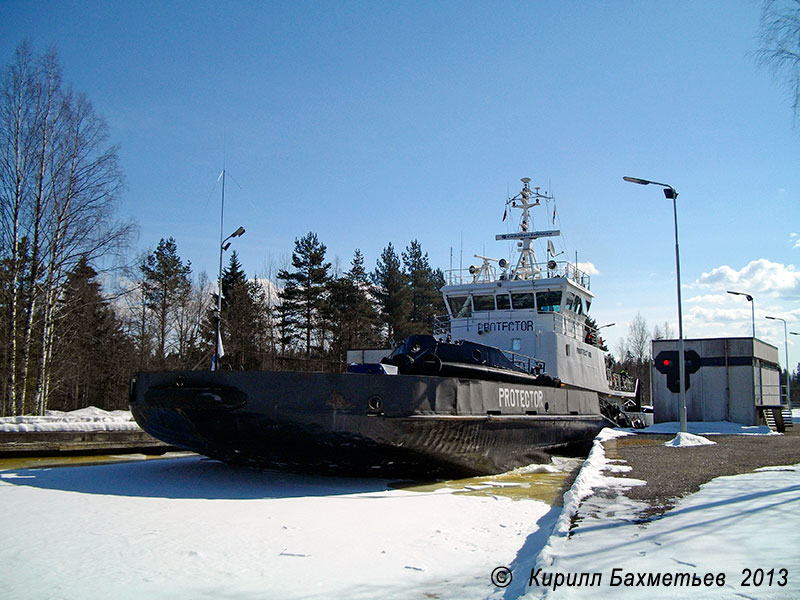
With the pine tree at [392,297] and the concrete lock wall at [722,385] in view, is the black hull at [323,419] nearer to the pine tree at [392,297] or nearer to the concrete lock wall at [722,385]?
the concrete lock wall at [722,385]

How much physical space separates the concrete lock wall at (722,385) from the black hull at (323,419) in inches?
479

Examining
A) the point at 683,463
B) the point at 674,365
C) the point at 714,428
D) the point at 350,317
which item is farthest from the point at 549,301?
the point at 350,317

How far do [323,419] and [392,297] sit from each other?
2777cm

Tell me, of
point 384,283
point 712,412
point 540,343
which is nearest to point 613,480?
point 540,343

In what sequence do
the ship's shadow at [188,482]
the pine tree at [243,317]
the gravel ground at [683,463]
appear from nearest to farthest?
the gravel ground at [683,463]
the ship's shadow at [188,482]
the pine tree at [243,317]

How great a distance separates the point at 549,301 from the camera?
1304 cm

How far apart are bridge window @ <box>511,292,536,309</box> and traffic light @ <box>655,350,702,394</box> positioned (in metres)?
4.66

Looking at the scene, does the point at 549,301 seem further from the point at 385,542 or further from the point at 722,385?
the point at 385,542

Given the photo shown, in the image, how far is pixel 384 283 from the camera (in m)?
35.0

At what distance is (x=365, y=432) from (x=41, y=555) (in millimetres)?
3381

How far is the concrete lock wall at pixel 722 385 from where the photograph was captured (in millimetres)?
16906

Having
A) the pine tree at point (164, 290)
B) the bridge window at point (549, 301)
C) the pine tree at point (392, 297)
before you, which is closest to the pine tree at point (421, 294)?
the pine tree at point (392, 297)

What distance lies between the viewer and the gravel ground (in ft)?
17.4

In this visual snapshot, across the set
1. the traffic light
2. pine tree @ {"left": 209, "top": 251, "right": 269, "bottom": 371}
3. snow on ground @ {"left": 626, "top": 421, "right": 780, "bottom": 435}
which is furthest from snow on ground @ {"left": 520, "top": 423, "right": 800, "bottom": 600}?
pine tree @ {"left": 209, "top": 251, "right": 269, "bottom": 371}
